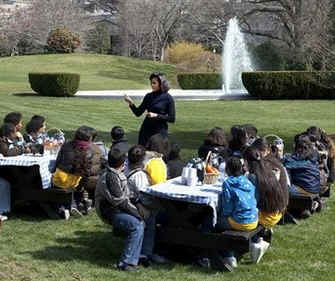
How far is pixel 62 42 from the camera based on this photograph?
153ft

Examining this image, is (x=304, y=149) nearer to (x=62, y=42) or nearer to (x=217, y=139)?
(x=217, y=139)

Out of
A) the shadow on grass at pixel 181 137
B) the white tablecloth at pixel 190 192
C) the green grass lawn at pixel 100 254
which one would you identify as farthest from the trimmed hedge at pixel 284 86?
the white tablecloth at pixel 190 192

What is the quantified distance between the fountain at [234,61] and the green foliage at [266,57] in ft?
4.08

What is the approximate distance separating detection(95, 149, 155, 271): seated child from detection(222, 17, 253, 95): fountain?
27201mm

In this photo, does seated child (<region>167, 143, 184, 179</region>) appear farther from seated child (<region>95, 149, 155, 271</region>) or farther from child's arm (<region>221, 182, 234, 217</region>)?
child's arm (<region>221, 182, 234, 217</region>)

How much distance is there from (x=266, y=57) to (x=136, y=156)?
1510 inches

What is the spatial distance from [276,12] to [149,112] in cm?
3582

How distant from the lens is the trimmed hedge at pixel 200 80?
33.8m

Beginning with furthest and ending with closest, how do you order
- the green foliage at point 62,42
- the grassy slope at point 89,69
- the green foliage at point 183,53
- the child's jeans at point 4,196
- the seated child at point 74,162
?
the green foliage at point 183,53 < the green foliage at point 62,42 < the grassy slope at point 89,69 < the child's jeans at point 4,196 < the seated child at point 74,162

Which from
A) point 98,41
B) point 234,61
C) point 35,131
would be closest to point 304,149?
point 35,131

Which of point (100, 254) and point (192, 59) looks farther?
point (192, 59)

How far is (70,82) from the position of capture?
28.8m

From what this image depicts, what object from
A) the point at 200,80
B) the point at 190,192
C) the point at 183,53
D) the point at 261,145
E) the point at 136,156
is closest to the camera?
the point at 190,192

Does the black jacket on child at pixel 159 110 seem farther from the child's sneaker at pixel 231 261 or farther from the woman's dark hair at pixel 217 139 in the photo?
the child's sneaker at pixel 231 261
